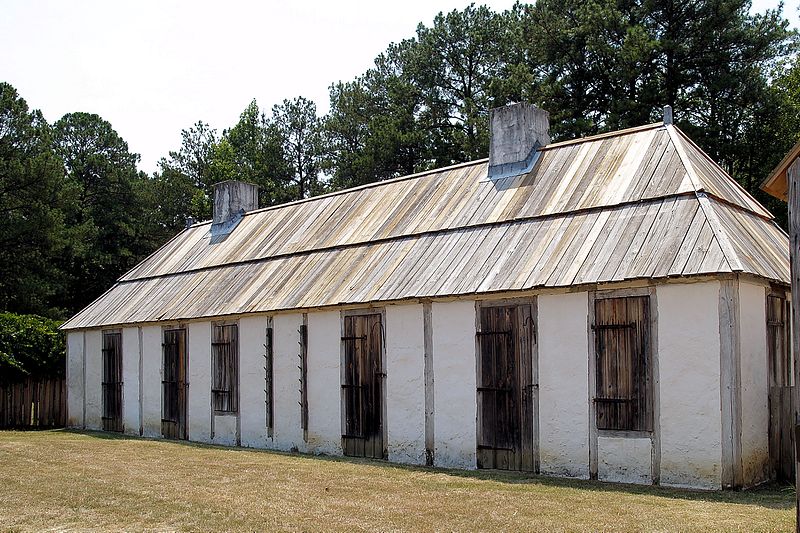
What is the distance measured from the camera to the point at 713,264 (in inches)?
484

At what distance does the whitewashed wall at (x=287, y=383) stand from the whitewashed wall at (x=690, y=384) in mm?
7966

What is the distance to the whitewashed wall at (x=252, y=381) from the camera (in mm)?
19312

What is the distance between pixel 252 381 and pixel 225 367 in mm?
1058

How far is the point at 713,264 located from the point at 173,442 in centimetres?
1319

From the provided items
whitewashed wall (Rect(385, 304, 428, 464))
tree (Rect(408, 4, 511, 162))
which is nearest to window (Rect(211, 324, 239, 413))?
whitewashed wall (Rect(385, 304, 428, 464))

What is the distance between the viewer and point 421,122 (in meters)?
40.3

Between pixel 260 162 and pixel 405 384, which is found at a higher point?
pixel 260 162

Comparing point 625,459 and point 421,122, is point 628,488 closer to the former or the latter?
point 625,459

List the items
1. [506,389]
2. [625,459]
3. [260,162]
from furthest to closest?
1. [260,162]
2. [506,389]
3. [625,459]

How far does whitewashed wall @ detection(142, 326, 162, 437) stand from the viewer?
22375 millimetres

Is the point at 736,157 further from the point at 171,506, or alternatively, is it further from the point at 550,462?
the point at 171,506

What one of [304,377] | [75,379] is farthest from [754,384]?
[75,379]

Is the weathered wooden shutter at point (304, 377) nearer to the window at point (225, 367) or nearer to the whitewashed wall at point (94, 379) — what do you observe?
the window at point (225, 367)

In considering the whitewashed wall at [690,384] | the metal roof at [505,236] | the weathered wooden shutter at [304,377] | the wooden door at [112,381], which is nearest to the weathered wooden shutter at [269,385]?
the metal roof at [505,236]
